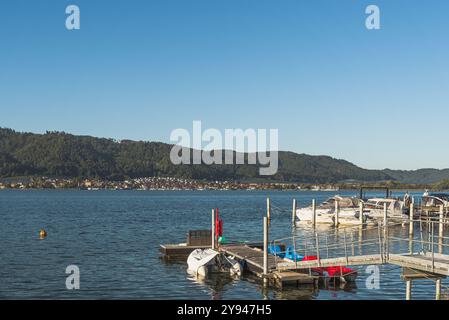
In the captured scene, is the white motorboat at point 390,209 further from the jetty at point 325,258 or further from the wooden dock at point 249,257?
the wooden dock at point 249,257

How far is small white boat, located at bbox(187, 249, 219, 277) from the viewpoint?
33.1 meters

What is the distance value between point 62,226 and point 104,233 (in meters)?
13.0

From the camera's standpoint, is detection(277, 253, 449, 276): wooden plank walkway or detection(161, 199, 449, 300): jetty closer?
detection(277, 253, 449, 276): wooden plank walkway

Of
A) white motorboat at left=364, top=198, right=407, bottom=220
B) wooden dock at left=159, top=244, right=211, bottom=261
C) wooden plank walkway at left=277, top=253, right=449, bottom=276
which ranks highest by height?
wooden plank walkway at left=277, top=253, right=449, bottom=276

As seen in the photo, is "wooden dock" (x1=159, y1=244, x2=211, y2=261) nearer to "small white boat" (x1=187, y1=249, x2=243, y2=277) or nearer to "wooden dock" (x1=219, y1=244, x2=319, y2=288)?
"wooden dock" (x1=219, y1=244, x2=319, y2=288)

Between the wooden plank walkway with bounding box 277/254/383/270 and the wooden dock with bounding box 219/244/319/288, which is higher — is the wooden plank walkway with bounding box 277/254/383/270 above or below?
above

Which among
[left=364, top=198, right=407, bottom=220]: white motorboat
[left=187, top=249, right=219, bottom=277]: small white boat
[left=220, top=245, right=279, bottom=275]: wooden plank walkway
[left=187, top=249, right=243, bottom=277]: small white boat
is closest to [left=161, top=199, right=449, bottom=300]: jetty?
[left=220, top=245, right=279, bottom=275]: wooden plank walkway

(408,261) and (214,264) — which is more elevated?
(408,261)

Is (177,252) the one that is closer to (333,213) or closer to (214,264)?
(214,264)

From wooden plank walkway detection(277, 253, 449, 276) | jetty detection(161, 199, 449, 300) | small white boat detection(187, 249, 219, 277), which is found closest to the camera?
wooden plank walkway detection(277, 253, 449, 276)

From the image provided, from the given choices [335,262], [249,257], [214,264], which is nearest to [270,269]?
[249,257]

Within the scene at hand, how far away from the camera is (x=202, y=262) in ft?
109

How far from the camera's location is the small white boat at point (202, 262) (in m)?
33.1
